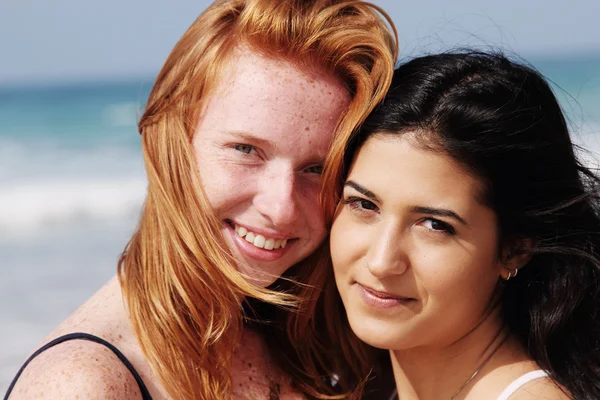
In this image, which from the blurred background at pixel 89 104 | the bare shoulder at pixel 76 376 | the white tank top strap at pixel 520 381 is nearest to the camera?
the bare shoulder at pixel 76 376

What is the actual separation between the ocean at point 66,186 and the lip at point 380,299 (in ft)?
3.31

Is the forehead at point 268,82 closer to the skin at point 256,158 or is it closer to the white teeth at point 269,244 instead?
the skin at point 256,158

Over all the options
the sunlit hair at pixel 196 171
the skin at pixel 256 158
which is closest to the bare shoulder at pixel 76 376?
the skin at pixel 256 158

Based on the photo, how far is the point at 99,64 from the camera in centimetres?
2188

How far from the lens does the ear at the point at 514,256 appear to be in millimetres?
2863

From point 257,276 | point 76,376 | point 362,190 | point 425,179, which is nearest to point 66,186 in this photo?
point 257,276

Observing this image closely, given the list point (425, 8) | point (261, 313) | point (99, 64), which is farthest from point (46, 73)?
point (261, 313)

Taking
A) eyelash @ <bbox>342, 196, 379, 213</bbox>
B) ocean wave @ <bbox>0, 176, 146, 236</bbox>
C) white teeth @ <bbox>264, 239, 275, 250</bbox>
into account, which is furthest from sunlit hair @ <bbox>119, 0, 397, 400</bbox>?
ocean wave @ <bbox>0, 176, 146, 236</bbox>

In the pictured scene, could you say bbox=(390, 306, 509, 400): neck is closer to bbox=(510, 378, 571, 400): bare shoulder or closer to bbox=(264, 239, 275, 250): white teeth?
bbox=(510, 378, 571, 400): bare shoulder

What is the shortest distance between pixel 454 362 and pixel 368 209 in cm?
72

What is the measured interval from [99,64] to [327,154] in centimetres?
2006

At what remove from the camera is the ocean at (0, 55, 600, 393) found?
756 centimetres

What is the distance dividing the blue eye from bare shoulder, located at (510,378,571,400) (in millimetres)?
1270

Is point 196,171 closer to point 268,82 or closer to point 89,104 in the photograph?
point 268,82
